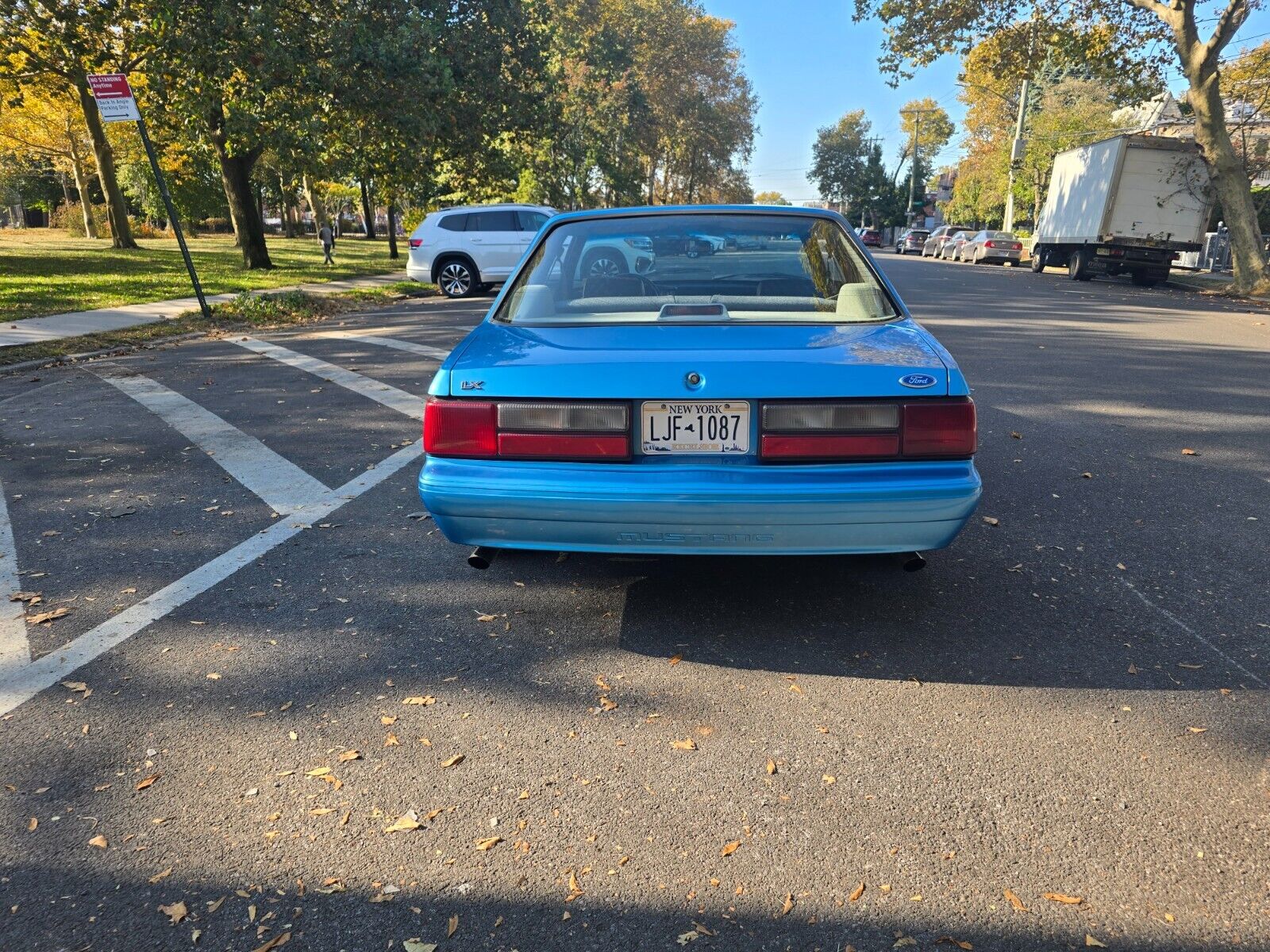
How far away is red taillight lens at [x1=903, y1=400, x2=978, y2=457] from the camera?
311 centimetres

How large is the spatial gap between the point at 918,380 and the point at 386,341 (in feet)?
31.5

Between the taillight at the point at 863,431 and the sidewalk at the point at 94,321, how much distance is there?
10510 mm

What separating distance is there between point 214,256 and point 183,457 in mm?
25733

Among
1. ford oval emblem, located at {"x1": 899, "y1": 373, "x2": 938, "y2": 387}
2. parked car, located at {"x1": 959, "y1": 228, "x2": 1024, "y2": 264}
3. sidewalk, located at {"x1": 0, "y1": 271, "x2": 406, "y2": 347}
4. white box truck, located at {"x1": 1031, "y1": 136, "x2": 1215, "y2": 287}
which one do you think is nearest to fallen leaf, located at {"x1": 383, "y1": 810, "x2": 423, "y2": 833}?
ford oval emblem, located at {"x1": 899, "y1": 373, "x2": 938, "y2": 387}

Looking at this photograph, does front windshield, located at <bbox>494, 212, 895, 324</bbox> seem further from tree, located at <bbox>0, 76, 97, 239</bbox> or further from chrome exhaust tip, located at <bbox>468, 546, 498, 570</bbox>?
tree, located at <bbox>0, 76, 97, 239</bbox>

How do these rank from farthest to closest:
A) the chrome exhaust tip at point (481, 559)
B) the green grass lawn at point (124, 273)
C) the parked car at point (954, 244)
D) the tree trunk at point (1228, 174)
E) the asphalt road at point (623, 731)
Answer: the parked car at point (954, 244), the tree trunk at point (1228, 174), the green grass lawn at point (124, 273), the chrome exhaust tip at point (481, 559), the asphalt road at point (623, 731)

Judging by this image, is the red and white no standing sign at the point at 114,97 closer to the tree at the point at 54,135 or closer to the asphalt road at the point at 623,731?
the asphalt road at the point at 623,731

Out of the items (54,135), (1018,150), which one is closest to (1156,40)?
(1018,150)

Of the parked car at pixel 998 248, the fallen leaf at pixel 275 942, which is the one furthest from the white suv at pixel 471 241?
the parked car at pixel 998 248

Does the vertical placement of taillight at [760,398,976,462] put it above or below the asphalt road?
above

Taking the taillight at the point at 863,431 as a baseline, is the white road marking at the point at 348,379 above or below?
below

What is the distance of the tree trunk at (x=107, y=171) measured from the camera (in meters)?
26.7

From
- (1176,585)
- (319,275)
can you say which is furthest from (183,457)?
(319,275)

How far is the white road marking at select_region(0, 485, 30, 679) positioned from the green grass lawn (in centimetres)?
1018
